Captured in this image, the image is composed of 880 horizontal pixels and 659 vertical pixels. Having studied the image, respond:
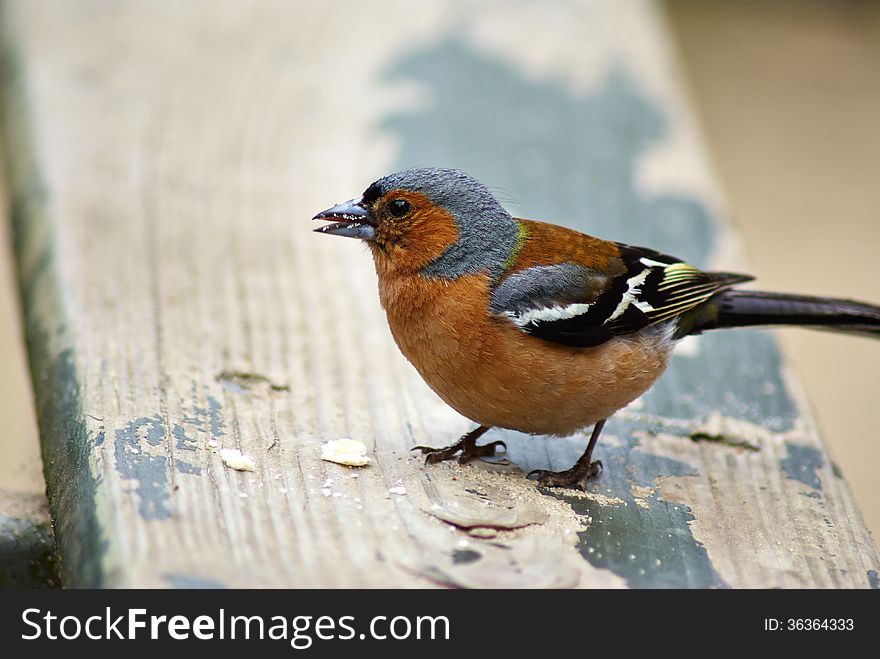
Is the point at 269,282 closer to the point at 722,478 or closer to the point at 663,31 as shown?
the point at 722,478

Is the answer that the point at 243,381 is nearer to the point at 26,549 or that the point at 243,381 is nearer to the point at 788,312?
the point at 26,549

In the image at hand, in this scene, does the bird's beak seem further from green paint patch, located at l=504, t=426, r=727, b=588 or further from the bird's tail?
the bird's tail

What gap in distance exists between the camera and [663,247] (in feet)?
13.8

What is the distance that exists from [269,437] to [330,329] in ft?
2.49

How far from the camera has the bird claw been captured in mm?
2947

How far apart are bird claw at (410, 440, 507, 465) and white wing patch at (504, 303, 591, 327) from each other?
35cm

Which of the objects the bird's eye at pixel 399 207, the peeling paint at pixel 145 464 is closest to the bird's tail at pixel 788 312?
the bird's eye at pixel 399 207

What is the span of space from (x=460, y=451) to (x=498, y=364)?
25 centimetres

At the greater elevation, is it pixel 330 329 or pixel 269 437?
pixel 330 329

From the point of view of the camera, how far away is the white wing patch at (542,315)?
3164mm

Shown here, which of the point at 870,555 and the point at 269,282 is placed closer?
the point at 870,555

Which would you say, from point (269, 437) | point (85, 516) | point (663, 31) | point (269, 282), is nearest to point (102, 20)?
point (269, 282)

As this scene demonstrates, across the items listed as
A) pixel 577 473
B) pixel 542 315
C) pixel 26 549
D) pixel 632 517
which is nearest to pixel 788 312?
pixel 542 315
